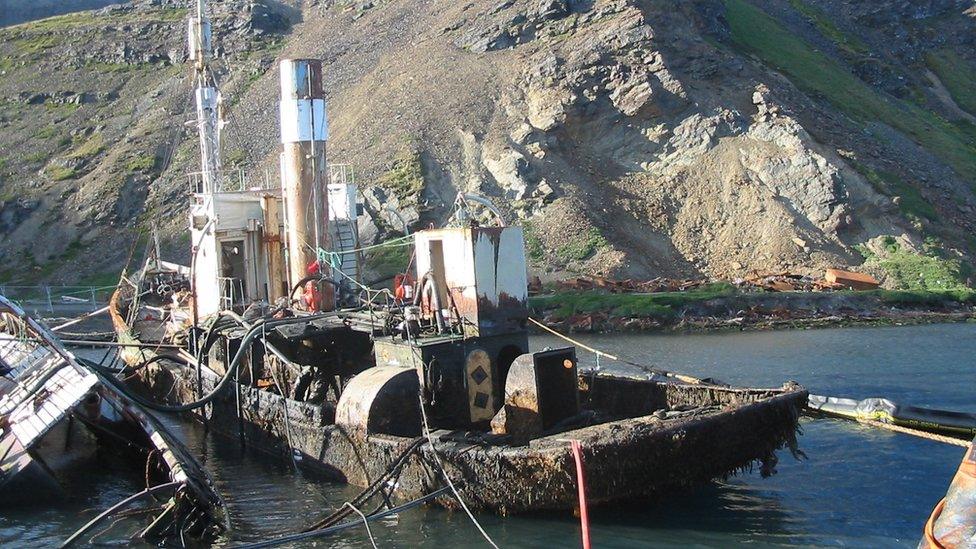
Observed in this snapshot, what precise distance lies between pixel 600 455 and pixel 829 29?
74.6 metres

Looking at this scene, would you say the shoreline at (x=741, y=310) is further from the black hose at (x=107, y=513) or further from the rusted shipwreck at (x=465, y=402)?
the black hose at (x=107, y=513)

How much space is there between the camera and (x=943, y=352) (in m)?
29.3

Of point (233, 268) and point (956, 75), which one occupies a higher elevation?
point (956, 75)

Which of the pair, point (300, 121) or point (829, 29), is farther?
point (829, 29)

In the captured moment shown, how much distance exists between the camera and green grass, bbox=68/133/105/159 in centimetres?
6075

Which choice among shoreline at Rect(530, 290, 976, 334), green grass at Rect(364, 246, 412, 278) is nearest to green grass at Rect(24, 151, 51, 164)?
green grass at Rect(364, 246, 412, 278)

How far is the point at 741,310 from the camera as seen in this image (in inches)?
1510

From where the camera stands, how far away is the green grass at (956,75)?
7475 centimetres

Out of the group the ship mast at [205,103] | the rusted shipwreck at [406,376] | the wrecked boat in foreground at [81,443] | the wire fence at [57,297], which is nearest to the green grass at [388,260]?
the wire fence at [57,297]

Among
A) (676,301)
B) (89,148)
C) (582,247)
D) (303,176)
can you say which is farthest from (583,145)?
(303,176)

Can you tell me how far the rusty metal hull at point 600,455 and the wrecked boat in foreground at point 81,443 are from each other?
7.84 feet

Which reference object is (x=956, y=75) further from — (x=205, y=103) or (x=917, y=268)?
(x=205, y=103)

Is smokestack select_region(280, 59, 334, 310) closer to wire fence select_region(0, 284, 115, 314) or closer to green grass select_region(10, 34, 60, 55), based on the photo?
wire fence select_region(0, 284, 115, 314)

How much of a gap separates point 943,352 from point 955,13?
67.3 metres
